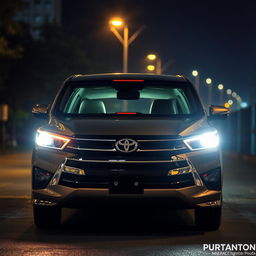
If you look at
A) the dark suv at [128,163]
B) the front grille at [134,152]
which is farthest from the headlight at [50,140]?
the front grille at [134,152]

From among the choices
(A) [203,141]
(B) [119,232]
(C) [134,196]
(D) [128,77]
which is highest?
(D) [128,77]

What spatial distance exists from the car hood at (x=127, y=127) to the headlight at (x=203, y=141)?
82 mm

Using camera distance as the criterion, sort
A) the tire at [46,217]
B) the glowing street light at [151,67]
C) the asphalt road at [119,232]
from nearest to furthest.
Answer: the asphalt road at [119,232]
the tire at [46,217]
the glowing street light at [151,67]

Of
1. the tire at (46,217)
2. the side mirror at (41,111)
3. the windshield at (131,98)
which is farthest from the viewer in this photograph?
the windshield at (131,98)

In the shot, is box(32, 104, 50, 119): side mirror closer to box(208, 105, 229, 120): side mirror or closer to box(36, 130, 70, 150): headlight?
box(36, 130, 70, 150): headlight

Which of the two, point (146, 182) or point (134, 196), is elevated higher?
point (146, 182)

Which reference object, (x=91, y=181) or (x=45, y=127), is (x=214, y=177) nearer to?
(x=91, y=181)

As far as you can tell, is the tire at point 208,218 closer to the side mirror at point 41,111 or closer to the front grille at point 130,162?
the front grille at point 130,162

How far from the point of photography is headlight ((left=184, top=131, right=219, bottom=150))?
880 centimetres

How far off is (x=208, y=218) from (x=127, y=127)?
1497mm

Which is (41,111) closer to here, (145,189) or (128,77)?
(128,77)

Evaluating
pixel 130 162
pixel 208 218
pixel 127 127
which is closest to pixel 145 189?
pixel 130 162

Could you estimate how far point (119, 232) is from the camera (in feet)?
30.3

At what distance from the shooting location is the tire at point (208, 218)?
9.28m
